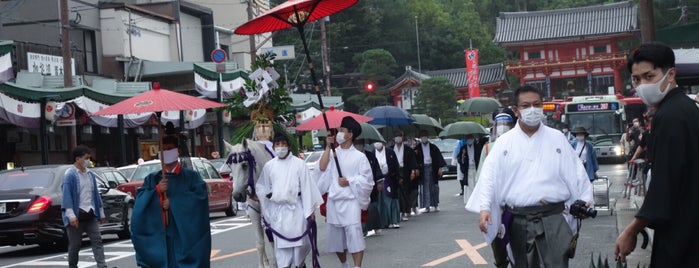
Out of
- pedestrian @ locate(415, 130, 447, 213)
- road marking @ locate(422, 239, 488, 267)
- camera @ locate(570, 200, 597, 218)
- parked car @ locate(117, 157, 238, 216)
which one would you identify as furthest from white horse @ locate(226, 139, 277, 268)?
parked car @ locate(117, 157, 238, 216)

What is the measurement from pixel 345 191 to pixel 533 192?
440 centimetres

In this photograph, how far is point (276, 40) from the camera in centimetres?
7181

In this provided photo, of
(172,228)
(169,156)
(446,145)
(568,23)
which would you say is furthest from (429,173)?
(568,23)

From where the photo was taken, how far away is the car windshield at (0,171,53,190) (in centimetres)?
1747

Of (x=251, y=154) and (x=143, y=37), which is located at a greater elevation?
(x=143, y=37)

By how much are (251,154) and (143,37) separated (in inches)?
1319

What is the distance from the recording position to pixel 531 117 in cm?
799

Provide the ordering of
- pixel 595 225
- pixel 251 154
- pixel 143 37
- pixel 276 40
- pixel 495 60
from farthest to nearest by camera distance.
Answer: pixel 495 60, pixel 276 40, pixel 143 37, pixel 595 225, pixel 251 154

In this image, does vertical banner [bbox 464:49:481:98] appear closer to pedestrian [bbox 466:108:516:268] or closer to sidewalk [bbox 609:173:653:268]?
sidewalk [bbox 609:173:653:268]

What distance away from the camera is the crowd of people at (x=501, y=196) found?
5.15 meters

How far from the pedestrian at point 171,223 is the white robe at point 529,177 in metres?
2.88

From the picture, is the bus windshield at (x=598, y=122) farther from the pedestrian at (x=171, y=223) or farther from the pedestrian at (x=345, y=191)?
the pedestrian at (x=171, y=223)

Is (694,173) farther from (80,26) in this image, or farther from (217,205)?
(80,26)

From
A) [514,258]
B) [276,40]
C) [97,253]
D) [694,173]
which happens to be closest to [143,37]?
[276,40]
